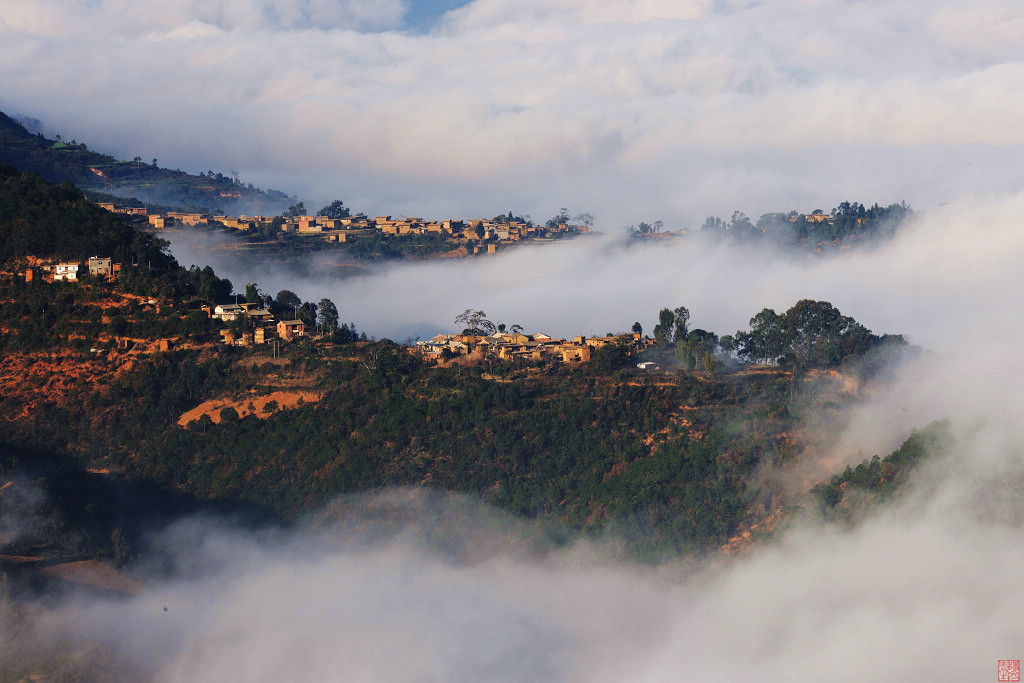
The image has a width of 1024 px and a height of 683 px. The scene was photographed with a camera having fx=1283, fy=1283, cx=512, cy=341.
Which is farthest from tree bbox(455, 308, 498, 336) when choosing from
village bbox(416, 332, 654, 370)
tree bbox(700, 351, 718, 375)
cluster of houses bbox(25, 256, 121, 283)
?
cluster of houses bbox(25, 256, 121, 283)

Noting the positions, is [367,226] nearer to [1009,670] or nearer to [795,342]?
[795,342]

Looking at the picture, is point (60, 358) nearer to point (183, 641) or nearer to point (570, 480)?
point (183, 641)

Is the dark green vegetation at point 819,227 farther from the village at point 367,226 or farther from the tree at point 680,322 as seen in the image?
the tree at point 680,322

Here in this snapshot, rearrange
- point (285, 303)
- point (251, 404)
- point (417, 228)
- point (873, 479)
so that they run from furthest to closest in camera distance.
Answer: point (417, 228), point (285, 303), point (251, 404), point (873, 479)

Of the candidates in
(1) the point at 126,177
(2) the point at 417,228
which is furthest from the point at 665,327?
(1) the point at 126,177

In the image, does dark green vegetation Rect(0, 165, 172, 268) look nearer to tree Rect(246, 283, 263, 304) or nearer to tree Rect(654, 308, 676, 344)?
tree Rect(246, 283, 263, 304)

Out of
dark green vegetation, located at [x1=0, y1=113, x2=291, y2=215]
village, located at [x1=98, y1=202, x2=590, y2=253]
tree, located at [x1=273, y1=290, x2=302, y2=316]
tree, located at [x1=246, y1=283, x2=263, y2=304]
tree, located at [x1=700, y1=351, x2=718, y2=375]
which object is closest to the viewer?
tree, located at [x1=700, y1=351, x2=718, y2=375]
